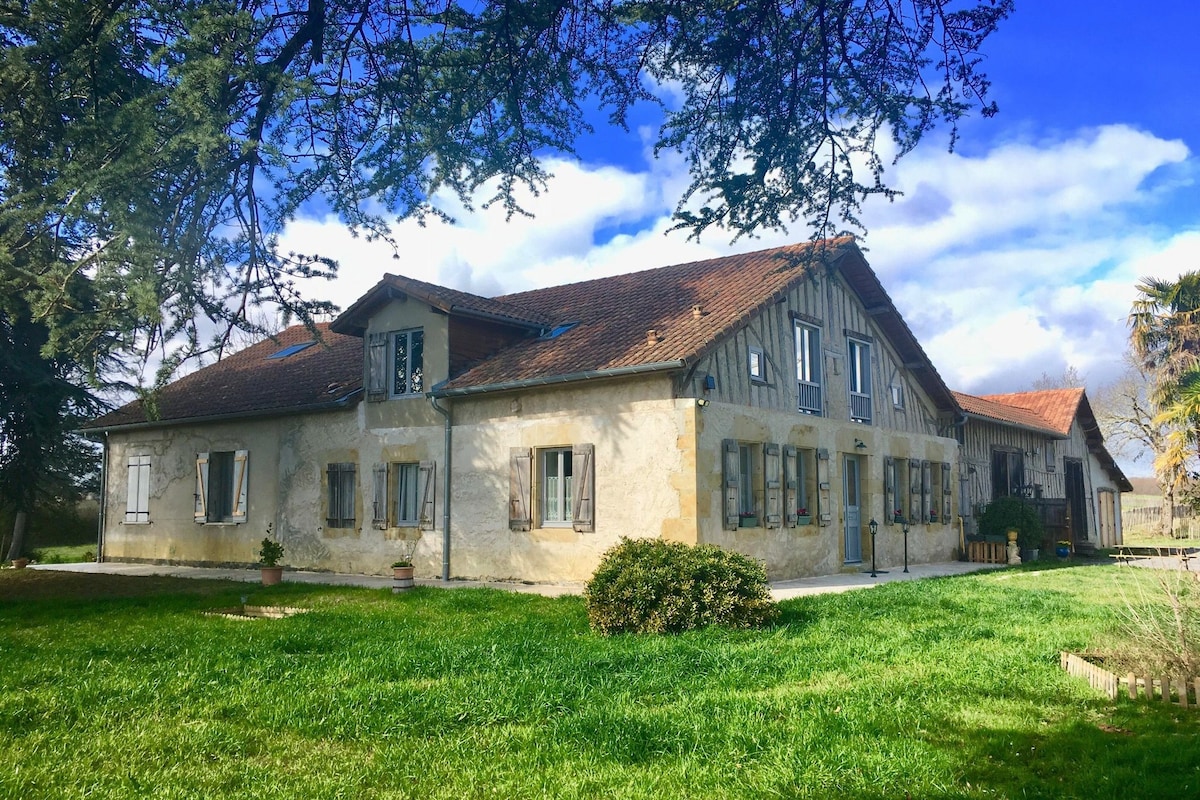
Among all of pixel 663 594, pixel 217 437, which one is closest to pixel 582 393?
pixel 663 594

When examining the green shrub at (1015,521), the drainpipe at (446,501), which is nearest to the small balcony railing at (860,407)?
the green shrub at (1015,521)

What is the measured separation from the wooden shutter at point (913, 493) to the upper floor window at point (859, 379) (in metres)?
1.86

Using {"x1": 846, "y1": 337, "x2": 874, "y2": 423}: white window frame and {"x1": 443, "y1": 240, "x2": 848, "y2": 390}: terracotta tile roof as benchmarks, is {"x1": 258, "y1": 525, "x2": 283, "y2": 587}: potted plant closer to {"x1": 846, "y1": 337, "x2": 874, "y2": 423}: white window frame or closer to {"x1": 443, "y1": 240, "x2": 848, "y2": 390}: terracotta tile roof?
{"x1": 443, "y1": 240, "x2": 848, "y2": 390}: terracotta tile roof

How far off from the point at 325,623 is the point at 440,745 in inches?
202

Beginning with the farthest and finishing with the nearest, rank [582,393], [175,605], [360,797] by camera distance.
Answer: [582,393]
[175,605]
[360,797]

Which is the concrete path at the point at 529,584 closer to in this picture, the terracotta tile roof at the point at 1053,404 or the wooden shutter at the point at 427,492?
the wooden shutter at the point at 427,492

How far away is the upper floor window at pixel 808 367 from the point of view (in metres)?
16.7

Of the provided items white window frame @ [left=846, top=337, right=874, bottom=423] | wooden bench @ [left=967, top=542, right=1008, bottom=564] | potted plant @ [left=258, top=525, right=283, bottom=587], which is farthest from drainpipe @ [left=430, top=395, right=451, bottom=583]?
wooden bench @ [left=967, top=542, right=1008, bottom=564]

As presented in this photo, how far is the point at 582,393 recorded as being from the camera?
14703mm

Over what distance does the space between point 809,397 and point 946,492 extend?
6.11 m

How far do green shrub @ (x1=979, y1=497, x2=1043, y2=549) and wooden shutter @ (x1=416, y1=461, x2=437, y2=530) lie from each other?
12797 millimetres

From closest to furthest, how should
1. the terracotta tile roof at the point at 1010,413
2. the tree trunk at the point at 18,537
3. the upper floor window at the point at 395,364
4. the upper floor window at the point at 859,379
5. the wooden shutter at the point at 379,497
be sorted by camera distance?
the wooden shutter at the point at 379,497
the upper floor window at the point at 395,364
the upper floor window at the point at 859,379
the tree trunk at the point at 18,537
the terracotta tile roof at the point at 1010,413

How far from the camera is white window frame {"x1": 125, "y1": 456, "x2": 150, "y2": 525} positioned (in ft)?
69.4

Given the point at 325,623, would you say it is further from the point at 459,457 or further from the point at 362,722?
the point at 459,457
